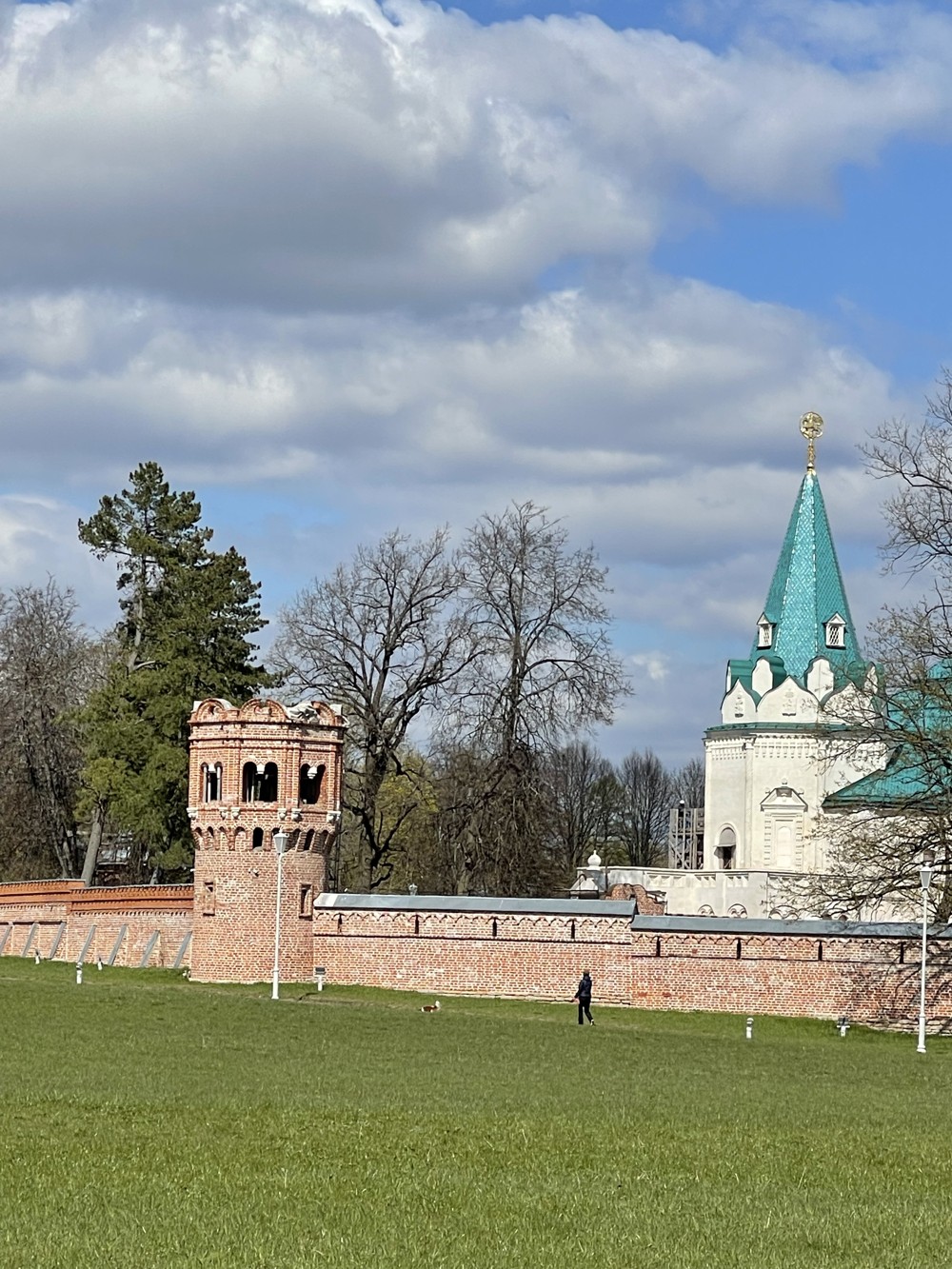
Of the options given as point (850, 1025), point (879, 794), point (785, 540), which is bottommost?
point (850, 1025)

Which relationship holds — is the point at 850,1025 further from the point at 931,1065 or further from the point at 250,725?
the point at 250,725

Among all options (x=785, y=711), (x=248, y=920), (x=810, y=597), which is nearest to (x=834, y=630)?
(x=810, y=597)

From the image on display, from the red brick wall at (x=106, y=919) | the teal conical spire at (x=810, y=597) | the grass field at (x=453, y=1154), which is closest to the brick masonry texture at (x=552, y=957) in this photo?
the red brick wall at (x=106, y=919)

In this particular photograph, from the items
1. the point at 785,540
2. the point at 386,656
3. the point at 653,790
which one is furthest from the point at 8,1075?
the point at 653,790

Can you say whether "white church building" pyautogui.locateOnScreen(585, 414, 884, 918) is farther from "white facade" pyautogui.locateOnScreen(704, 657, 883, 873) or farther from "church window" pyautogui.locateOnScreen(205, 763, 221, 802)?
"church window" pyautogui.locateOnScreen(205, 763, 221, 802)

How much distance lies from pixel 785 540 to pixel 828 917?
1257 inches

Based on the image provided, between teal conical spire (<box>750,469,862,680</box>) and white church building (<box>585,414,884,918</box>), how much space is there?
31mm

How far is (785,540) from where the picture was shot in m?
63.7

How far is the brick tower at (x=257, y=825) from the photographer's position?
3747 cm

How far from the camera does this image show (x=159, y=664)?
49750mm

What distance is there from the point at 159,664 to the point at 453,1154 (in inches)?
1447

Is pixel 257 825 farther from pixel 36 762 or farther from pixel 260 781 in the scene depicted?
pixel 36 762

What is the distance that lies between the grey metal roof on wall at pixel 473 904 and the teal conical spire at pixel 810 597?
28.2 metres

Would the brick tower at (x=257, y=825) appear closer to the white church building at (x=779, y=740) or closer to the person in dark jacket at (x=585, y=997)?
the person in dark jacket at (x=585, y=997)
